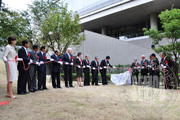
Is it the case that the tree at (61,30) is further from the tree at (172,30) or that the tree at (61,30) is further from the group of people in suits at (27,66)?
the tree at (172,30)

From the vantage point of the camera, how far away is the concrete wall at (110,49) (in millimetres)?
15722

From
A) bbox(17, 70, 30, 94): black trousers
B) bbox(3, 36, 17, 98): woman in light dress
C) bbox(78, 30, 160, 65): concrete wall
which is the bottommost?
bbox(17, 70, 30, 94): black trousers

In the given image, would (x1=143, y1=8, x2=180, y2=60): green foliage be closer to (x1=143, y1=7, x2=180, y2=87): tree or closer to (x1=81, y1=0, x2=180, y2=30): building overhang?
(x1=143, y1=7, x2=180, y2=87): tree

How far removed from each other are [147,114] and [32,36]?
47.7 feet

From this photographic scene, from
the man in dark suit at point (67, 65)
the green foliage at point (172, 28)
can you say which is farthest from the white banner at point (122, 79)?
the man in dark suit at point (67, 65)

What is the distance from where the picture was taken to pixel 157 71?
8.53 metres

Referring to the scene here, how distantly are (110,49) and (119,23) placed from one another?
10.4m

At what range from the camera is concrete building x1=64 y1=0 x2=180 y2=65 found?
16611 millimetres

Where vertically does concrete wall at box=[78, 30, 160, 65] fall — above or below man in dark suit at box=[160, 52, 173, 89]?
above

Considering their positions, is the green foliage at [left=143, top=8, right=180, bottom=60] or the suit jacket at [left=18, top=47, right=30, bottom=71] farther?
the green foliage at [left=143, top=8, right=180, bottom=60]

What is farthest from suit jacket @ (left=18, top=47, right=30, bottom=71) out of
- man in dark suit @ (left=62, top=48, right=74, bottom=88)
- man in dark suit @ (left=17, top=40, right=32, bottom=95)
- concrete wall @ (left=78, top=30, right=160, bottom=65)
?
concrete wall @ (left=78, top=30, right=160, bottom=65)

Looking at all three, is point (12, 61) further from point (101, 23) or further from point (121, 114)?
point (101, 23)

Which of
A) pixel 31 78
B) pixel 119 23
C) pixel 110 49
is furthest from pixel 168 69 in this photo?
pixel 119 23

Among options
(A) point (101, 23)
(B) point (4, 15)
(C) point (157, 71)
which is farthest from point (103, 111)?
(A) point (101, 23)
